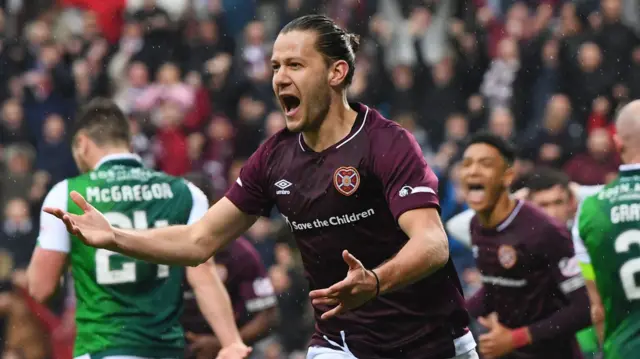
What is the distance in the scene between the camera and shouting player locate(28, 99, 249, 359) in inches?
283

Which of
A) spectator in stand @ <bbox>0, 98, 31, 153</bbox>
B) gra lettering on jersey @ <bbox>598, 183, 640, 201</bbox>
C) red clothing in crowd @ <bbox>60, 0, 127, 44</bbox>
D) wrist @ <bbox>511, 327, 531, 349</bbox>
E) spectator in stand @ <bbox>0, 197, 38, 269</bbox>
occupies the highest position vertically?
red clothing in crowd @ <bbox>60, 0, 127, 44</bbox>

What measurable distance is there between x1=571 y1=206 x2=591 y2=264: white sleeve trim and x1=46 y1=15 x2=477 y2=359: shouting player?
5.89 feet

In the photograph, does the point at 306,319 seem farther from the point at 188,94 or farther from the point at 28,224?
the point at 188,94

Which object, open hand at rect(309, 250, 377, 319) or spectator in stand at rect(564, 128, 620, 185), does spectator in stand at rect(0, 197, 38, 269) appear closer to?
spectator in stand at rect(564, 128, 620, 185)

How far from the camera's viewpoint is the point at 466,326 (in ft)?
19.6

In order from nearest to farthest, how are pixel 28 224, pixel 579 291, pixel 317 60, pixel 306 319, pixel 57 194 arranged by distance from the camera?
1. pixel 317 60
2. pixel 57 194
3. pixel 579 291
4. pixel 306 319
5. pixel 28 224

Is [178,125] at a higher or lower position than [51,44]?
lower

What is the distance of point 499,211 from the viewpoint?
8.47m

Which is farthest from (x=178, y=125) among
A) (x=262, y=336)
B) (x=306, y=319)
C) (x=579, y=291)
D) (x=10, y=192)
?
(x=579, y=291)

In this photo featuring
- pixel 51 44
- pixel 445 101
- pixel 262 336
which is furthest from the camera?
pixel 51 44

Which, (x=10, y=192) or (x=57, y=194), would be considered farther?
(x=10, y=192)

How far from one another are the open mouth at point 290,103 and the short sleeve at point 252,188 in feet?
1.02

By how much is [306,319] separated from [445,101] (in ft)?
15.7

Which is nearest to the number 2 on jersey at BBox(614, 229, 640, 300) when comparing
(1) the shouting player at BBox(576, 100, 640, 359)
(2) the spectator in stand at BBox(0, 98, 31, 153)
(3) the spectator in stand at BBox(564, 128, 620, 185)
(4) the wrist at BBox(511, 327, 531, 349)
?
(1) the shouting player at BBox(576, 100, 640, 359)
